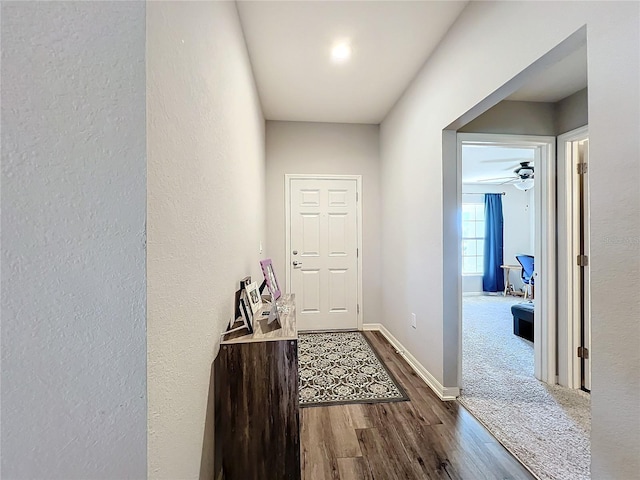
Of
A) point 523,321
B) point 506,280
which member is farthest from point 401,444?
point 506,280

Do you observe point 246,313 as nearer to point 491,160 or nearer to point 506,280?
point 491,160

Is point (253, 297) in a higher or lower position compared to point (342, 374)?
higher

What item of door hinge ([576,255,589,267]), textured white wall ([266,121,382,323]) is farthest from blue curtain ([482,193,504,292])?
door hinge ([576,255,589,267])

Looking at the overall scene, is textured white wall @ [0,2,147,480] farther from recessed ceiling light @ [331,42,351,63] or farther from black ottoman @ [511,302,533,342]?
black ottoman @ [511,302,533,342]

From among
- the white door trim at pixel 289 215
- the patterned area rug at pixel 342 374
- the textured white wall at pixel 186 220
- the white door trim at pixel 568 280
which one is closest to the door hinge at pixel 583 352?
the white door trim at pixel 568 280

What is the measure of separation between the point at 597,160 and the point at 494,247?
609 cm

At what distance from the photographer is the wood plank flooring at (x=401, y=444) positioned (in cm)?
147

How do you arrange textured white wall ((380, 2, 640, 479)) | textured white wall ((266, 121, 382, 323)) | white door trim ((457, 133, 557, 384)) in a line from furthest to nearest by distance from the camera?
textured white wall ((266, 121, 382, 323)) → white door trim ((457, 133, 557, 384)) → textured white wall ((380, 2, 640, 479))

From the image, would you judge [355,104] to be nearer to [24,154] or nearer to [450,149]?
[450,149]

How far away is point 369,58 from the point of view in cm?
231

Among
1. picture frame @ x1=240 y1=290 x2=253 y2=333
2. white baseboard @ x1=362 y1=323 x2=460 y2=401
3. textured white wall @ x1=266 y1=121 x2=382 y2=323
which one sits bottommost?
white baseboard @ x1=362 y1=323 x2=460 y2=401

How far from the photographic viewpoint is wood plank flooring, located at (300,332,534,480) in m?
1.47

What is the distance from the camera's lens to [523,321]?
11.2 ft

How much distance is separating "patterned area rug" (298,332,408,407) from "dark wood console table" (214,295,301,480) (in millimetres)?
837
